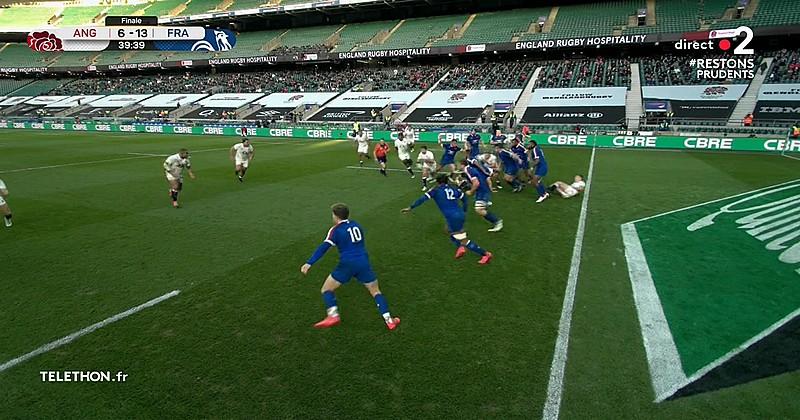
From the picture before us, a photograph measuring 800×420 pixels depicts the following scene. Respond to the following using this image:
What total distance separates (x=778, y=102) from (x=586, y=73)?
16.5 meters

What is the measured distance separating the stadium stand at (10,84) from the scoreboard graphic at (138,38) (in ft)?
29.1

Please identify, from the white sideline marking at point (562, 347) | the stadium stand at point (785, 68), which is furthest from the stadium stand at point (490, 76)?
→ the white sideline marking at point (562, 347)

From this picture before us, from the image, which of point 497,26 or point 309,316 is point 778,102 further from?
point 309,316

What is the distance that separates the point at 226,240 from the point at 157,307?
3287 mm

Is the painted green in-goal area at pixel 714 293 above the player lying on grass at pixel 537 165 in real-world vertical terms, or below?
below

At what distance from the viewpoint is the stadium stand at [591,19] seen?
4731cm

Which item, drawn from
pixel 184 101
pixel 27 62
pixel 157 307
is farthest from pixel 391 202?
pixel 27 62

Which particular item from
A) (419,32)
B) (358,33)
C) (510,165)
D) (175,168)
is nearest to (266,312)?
(175,168)

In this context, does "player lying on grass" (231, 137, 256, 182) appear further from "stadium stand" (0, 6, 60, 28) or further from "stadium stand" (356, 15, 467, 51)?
"stadium stand" (0, 6, 60, 28)

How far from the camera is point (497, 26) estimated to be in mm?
54094

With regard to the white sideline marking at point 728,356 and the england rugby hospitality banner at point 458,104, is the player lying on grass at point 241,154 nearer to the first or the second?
the white sideline marking at point 728,356

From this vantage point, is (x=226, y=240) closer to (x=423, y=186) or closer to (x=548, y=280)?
(x=548, y=280)

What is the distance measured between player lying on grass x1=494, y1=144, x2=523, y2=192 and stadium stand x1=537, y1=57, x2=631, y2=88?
32.9 m

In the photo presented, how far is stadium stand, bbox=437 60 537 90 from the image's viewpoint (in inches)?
1827
